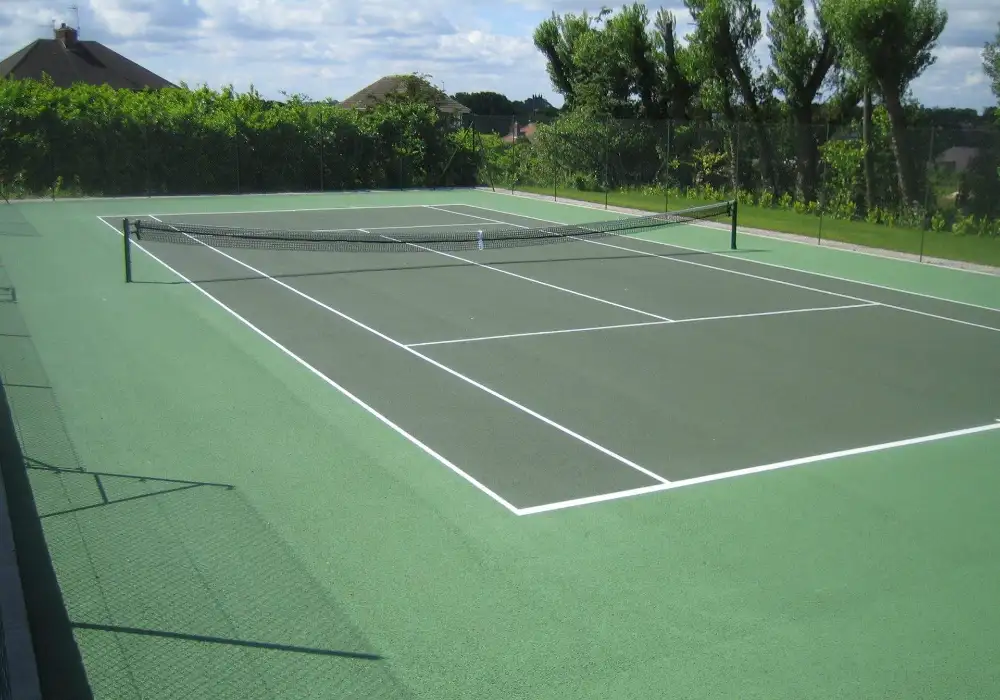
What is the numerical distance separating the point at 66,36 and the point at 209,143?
26.5 m

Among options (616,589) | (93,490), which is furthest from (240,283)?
(616,589)

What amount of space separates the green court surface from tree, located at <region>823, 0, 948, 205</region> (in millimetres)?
10443

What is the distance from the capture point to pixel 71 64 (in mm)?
56500

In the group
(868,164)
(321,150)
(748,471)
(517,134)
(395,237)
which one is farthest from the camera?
(517,134)

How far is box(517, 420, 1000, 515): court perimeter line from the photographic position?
829 centimetres

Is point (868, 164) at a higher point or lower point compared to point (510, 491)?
higher

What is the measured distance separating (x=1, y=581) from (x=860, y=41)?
87.2 feet

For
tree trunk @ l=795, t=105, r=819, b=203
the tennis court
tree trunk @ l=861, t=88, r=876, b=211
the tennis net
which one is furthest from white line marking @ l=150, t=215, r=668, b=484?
tree trunk @ l=795, t=105, r=819, b=203

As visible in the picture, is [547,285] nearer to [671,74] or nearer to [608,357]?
[608,357]

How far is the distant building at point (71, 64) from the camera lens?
5522cm

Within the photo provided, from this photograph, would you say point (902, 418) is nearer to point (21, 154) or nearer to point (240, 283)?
point (240, 283)

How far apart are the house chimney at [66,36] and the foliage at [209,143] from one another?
830 inches

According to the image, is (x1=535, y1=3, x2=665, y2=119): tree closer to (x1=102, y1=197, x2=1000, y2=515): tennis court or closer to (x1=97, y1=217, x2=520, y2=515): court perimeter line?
(x1=102, y1=197, x2=1000, y2=515): tennis court

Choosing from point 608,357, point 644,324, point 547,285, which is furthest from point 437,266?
point 608,357
